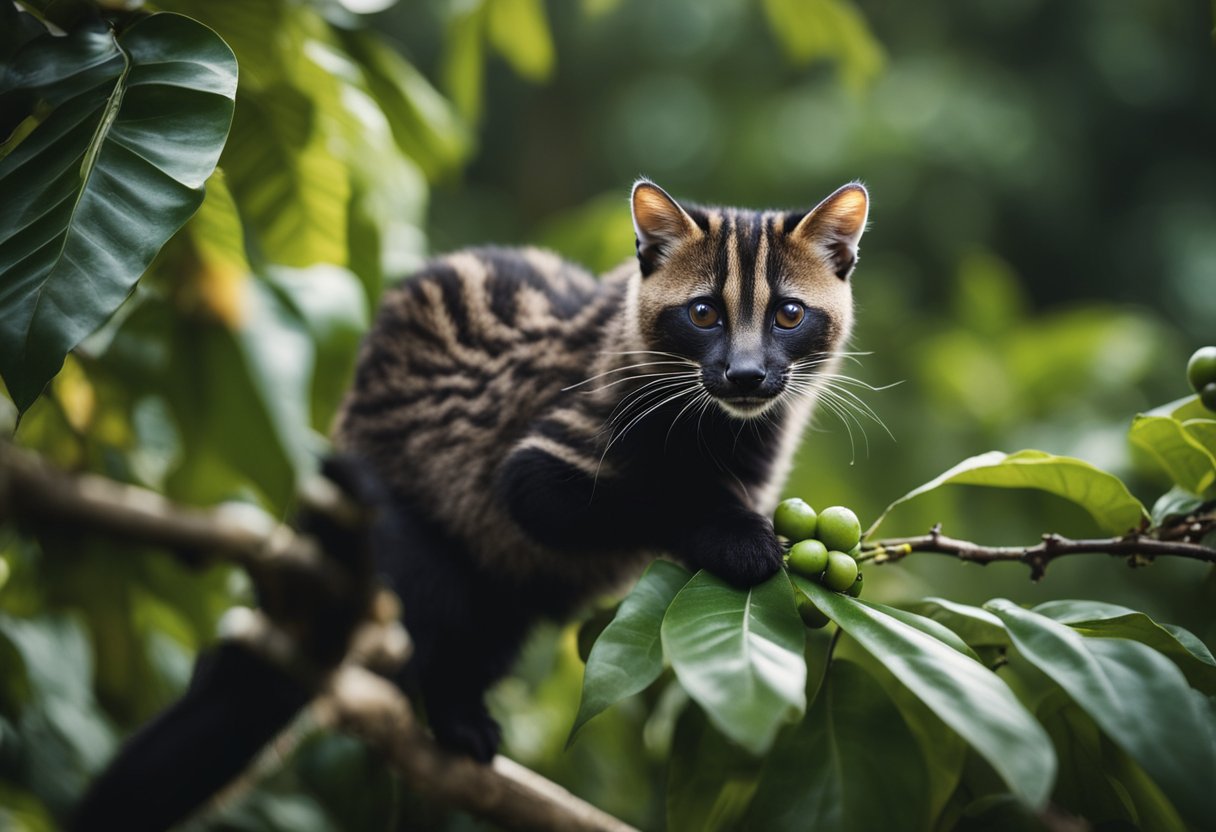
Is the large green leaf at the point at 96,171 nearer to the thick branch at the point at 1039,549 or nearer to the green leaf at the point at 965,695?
the green leaf at the point at 965,695

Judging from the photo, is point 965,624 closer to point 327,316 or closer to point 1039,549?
point 1039,549

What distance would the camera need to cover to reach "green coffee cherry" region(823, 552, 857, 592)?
128cm

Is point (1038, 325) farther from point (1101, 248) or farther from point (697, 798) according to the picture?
point (697, 798)

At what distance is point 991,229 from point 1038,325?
233 centimetres

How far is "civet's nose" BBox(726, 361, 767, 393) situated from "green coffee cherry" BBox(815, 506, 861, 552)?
0.34 m

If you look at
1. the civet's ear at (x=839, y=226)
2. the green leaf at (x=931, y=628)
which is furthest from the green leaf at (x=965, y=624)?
the civet's ear at (x=839, y=226)

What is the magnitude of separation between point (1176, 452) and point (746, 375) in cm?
65

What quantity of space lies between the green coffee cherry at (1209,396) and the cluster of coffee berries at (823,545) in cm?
56

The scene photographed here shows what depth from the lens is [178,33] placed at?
51.6 inches

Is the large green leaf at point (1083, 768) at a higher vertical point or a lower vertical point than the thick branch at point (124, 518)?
lower

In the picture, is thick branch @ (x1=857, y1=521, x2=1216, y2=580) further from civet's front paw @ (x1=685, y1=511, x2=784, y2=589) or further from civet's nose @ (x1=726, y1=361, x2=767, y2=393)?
civet's nose @ (x1=726, y1=361, x2=767, y2=393)

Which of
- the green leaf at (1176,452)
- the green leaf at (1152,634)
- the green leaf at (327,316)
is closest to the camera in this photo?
the green leaf at (1152,634)

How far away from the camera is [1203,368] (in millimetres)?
1444

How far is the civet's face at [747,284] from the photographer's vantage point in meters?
1.72
